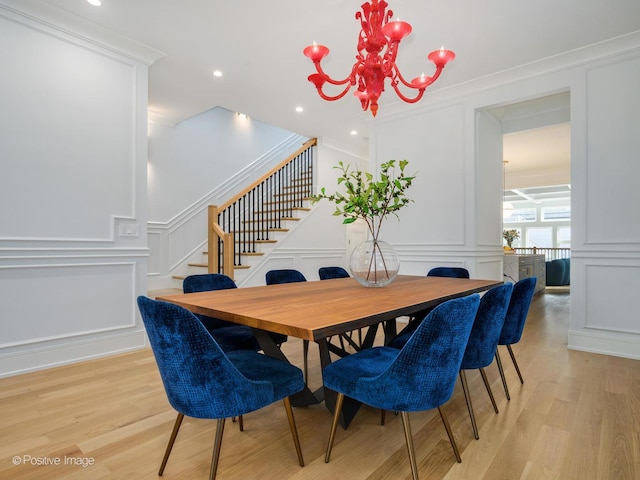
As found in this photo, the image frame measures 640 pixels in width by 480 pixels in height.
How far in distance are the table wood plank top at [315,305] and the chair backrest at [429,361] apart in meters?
0.20

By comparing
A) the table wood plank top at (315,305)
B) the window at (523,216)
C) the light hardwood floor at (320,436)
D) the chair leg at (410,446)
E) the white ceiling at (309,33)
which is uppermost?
the white ceiling at (309,33)

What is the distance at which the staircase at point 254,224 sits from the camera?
477 cm

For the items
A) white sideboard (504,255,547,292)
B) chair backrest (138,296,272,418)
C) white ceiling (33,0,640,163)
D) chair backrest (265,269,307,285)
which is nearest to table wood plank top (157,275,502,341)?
chair backrest (138,296,272,418)

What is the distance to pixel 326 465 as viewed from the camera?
149 cm

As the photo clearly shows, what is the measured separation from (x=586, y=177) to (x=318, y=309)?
319 centimetres

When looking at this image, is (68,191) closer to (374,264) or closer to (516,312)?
(374,264)

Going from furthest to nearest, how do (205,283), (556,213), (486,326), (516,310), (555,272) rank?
(556,213)
(555,272)
(205,283)
(516,310)
(486,326)

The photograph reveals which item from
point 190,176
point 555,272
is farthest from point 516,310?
point 555,272

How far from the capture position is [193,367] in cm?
118

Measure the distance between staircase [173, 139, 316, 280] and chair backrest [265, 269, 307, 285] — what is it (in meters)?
1.84

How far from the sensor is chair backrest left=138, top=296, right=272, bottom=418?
1.15 meters

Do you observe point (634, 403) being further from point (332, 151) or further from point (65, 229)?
point (332, 151)

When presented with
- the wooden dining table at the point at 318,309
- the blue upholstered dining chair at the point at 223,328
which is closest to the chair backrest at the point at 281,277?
the blue upholstered dining chair at the point at 223,328

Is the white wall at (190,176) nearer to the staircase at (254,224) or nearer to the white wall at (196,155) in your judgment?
the white wall at (196,155)
